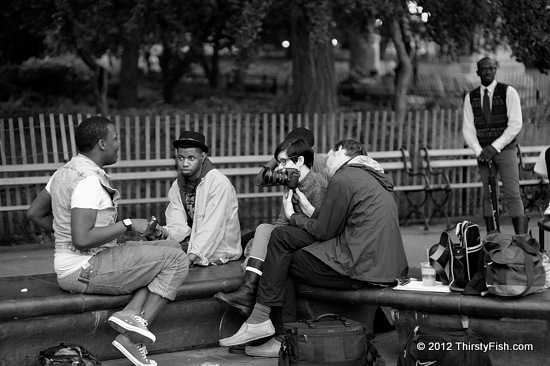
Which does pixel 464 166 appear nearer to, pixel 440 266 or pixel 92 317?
pixel 440 266

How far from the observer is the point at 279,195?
1060 centimetres

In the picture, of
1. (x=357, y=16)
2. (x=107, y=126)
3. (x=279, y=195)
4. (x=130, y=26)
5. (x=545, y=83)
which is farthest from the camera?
(x=545, y=83)

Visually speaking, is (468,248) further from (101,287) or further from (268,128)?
(268,128)

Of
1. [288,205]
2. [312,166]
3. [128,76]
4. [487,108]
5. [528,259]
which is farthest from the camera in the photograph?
[128,76]

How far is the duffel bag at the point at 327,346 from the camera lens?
18.1ft

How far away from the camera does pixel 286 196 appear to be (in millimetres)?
6707

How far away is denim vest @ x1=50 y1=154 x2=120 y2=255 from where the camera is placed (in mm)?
5770

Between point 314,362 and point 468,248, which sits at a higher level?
point 468,248

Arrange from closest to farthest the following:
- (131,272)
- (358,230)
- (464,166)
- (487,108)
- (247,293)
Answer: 1. (131,272)
2. (358,230)
3. (247,293)
4. (487,108)
5. (464,166)

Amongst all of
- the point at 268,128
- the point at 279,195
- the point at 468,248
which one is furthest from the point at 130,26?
the point at 468,248

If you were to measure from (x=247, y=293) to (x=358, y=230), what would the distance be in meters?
0.90

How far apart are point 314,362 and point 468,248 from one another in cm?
127

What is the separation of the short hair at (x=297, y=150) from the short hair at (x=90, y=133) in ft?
4.59

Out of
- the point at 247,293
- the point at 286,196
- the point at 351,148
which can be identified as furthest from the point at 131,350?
the point at 351,148
